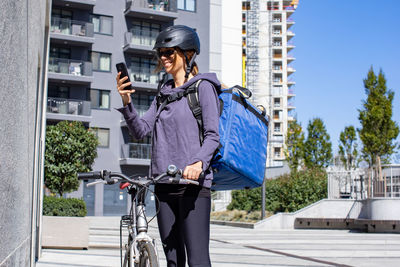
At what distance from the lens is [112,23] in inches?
1542

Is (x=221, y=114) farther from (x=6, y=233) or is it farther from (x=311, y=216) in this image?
(x=311, y=216)

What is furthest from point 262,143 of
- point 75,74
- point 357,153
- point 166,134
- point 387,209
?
point 357,153

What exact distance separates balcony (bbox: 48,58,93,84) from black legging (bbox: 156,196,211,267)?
3371 centimetres

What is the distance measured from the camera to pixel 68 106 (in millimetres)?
35531

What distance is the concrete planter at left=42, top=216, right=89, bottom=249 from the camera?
32.9ft

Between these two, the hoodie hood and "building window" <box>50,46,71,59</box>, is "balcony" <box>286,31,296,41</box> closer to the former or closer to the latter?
"building window" <box>50,46,71,59</box>

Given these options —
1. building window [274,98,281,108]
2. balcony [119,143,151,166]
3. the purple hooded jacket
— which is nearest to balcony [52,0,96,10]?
balcony [119,143,151,166]

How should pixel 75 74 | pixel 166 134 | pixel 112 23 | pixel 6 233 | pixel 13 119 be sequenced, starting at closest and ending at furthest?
pixel 6 233
pixel 13 119
pixel 166 134
pixel 75 74
pixel 112 23

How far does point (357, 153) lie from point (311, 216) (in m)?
26.9

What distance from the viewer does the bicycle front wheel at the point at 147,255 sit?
2.67m

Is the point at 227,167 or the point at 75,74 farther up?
the point at 75,74

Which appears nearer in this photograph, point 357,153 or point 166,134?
point 166,134

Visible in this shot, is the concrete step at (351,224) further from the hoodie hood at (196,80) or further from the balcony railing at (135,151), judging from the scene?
the balcony railing at (135,151)

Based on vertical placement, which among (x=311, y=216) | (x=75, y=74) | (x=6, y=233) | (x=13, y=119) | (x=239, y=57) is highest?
(x=239, y=57)
